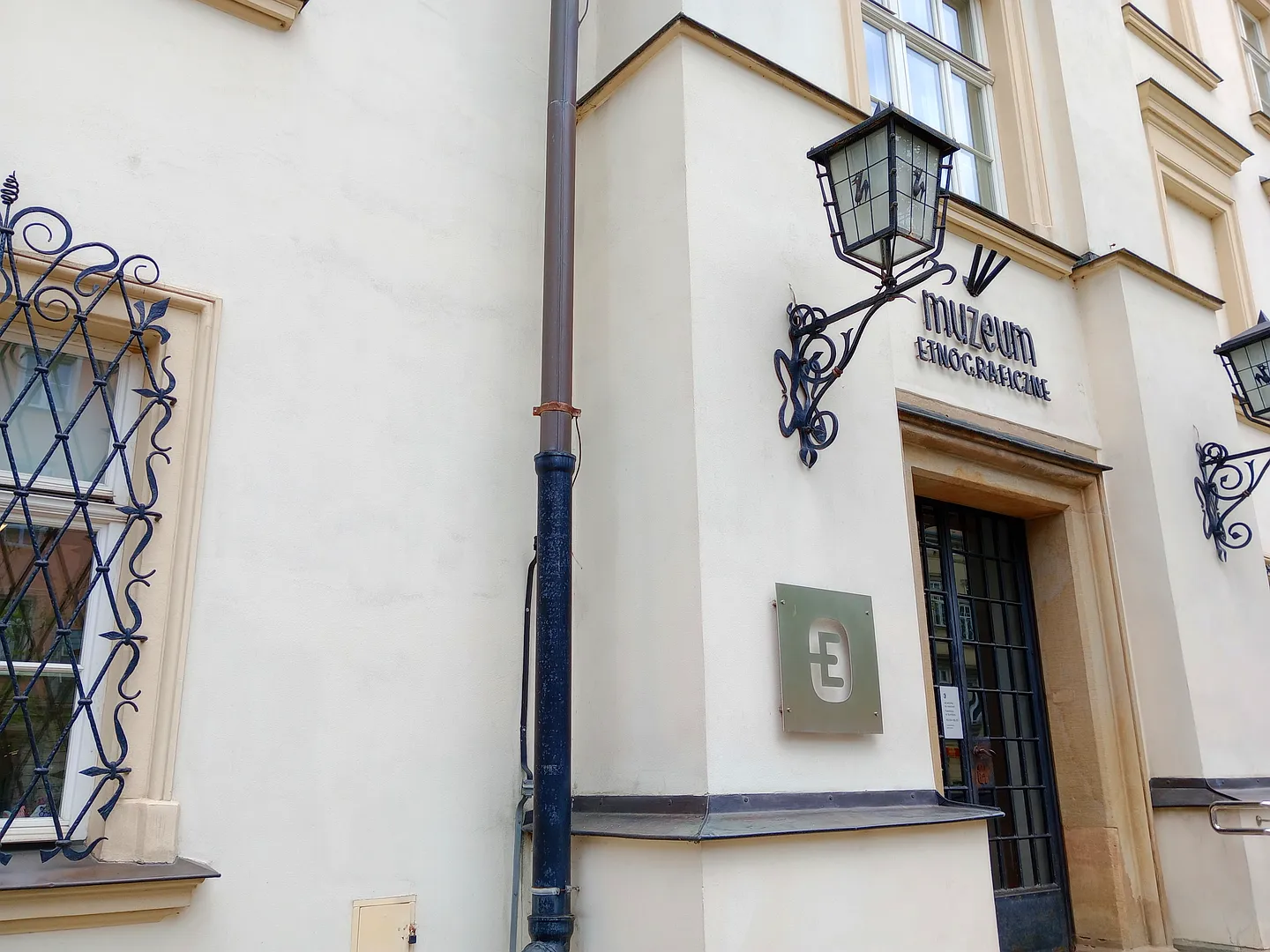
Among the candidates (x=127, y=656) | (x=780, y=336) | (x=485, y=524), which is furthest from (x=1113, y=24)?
(x=127, y=656)

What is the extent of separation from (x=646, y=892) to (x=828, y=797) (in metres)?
0.71

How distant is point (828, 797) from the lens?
3.66 metres

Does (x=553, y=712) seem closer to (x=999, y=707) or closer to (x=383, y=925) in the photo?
(x=383, y=925)

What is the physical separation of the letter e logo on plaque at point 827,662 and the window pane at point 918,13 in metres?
3.99

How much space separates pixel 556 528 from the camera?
12.0 feet

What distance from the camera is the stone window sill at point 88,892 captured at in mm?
2742

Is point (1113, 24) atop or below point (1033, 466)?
atop

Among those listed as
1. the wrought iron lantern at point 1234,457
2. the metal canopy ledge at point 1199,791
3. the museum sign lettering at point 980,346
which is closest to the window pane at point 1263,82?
the wrought iron lantern at point 1234,457

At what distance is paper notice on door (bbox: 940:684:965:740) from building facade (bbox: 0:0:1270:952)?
46 millimetres

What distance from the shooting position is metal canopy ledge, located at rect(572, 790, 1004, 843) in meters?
3.28

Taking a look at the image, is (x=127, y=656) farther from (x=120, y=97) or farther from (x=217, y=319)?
(x=120, y=97)

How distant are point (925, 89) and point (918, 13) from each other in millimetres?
529

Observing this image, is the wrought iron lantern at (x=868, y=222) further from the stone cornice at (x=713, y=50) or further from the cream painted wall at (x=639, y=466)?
the stone cornice at (x=713, y=50)

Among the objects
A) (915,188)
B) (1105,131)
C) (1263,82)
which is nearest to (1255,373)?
(1105,131)
